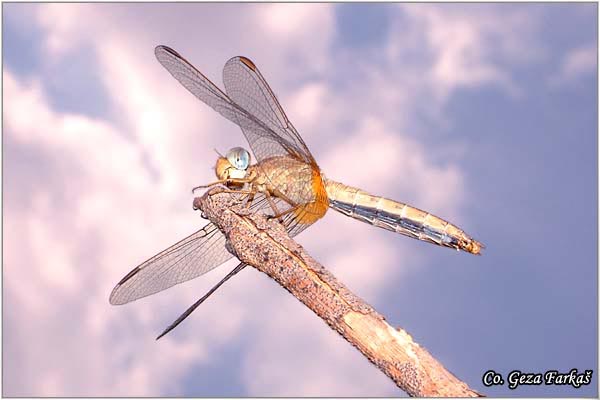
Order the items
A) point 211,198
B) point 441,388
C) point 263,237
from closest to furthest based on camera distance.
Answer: point 441,388 → point 263,237 → point 211,198

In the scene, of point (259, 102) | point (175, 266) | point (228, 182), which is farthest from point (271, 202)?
point (175, 266)

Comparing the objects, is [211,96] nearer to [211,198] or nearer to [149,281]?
[211,198]

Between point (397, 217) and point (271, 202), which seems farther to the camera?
point (397, 217)

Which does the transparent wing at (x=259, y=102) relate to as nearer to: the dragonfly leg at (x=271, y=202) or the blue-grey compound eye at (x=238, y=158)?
the blue-grey compound eye at (x=238, y=158)

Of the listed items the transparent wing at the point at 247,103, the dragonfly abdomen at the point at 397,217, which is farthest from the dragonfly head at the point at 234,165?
the dragonfly abdomen at the point at 397,217

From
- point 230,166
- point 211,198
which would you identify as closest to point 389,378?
point 211,198

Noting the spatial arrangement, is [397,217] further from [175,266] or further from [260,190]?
[175,266]
